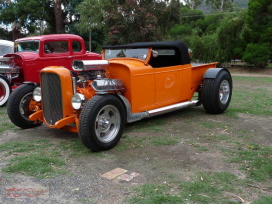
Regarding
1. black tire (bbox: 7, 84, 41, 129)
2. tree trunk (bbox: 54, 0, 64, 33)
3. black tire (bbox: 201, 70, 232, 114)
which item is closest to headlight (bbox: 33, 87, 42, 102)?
black tire (bbox: 7, 84, 41, 129)

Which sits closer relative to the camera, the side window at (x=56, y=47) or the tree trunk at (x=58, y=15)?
the side window at (x=56, y=47)

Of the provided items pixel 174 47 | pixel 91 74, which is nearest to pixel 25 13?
pixel 174 47

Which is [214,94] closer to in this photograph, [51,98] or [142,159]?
[142,159]

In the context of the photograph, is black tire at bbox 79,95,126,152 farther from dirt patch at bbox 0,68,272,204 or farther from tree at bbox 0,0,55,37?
tree at bbox 0,0,55,37

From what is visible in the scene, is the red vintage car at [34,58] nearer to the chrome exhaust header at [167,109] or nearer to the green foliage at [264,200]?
the chrome exhaust header at [167,109]

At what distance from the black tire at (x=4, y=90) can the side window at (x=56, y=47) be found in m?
1.48

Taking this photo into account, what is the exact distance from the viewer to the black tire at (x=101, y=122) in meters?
4.32

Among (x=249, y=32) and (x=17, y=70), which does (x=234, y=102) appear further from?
(x=249, y=32)

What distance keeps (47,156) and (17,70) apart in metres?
5.23

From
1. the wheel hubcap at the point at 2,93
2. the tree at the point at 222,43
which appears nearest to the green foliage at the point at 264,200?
the wheel hubcap at the point at 2,93

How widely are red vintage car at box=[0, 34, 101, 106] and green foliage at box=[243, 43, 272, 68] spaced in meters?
12.3

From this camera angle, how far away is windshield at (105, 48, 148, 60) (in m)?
5.85

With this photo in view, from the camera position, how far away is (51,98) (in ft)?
16.4

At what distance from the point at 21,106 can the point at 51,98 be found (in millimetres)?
992
